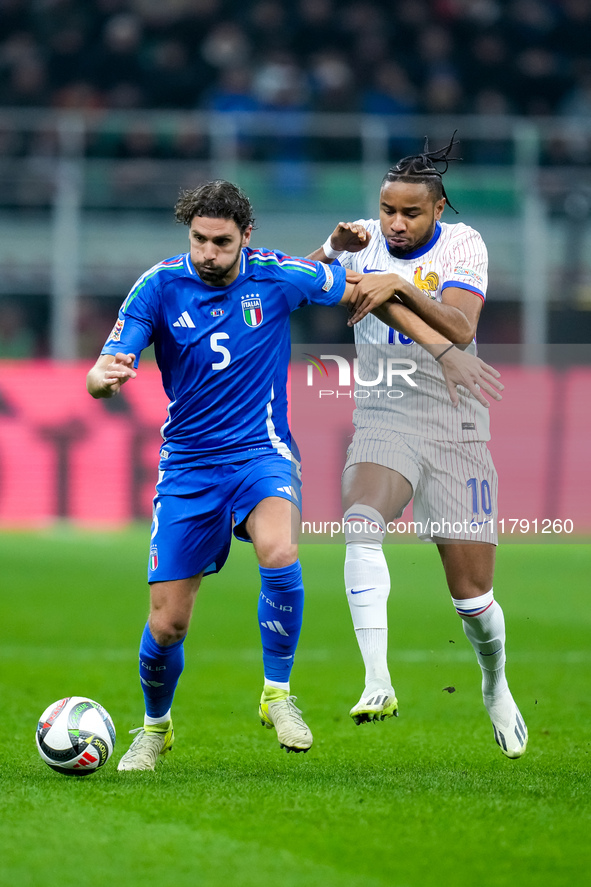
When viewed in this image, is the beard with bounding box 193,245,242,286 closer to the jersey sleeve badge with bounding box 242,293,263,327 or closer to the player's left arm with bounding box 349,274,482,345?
the jersey sleeve badge with bounding box 242,293,263,327

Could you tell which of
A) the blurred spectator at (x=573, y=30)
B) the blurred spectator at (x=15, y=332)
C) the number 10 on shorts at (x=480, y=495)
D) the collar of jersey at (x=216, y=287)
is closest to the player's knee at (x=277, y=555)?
the number 10 on shorts at (x=480, y=495)

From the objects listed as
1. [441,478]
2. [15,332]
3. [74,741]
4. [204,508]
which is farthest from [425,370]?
[15,332]

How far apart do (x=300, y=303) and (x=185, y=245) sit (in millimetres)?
9632

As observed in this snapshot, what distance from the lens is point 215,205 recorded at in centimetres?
462

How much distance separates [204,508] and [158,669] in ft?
2.15

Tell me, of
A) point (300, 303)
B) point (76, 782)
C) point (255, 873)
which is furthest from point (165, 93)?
point (255, 873)

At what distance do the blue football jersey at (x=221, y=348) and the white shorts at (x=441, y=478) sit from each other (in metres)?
0.37

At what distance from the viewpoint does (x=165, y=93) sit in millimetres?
16422

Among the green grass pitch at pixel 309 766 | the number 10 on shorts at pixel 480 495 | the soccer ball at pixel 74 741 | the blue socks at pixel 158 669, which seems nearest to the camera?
the green grass pitch at pixel 309 766

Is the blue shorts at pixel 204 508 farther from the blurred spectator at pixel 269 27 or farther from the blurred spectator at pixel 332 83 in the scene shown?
the blurred spectator at pixel 269 27

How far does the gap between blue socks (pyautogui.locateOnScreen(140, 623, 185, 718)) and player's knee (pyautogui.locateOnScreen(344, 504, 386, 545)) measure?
766 millimetres

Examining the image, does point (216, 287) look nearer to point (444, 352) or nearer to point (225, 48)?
point (444, 352)

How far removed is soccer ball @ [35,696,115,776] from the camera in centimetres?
456

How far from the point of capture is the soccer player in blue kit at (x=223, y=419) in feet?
15.4
